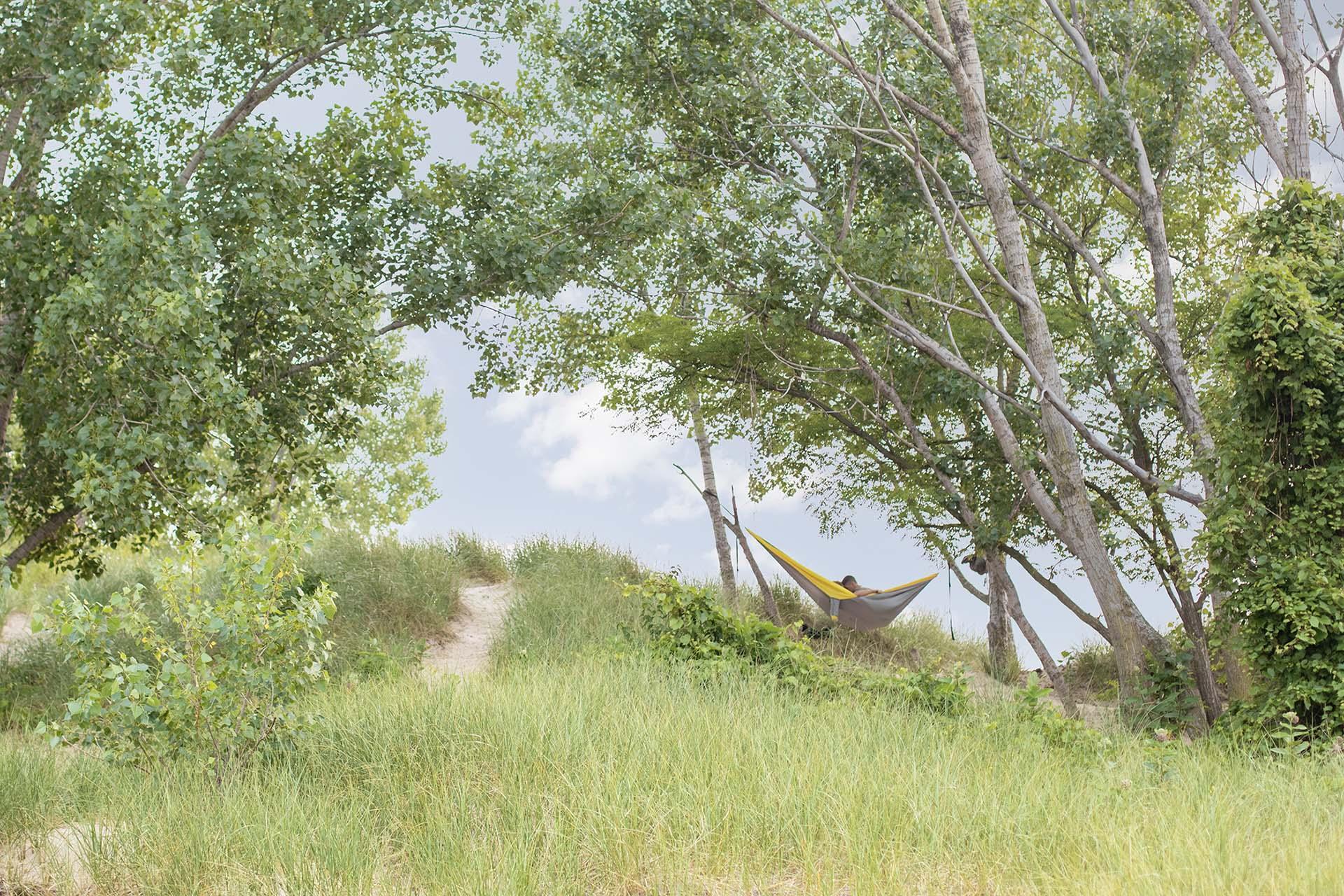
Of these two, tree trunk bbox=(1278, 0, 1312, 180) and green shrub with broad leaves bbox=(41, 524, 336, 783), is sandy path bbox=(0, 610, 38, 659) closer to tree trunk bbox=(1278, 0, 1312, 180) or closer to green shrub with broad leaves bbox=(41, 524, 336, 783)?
green shrub with broad leaves bbox=(41, 524, 336, 783)

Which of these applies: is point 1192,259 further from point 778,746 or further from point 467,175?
point 778,746

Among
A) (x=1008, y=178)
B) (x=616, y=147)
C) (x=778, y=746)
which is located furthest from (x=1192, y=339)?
(x=778, y=746)

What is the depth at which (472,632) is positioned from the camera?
9.86 metres

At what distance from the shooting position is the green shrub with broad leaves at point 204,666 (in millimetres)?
4445

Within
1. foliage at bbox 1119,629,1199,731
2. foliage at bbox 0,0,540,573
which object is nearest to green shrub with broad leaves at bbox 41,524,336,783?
foliage at bbox 0,0,540,573

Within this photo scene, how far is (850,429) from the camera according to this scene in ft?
37.5

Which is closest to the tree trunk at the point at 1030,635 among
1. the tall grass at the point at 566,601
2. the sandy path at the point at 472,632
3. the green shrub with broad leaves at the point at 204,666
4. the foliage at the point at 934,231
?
the foliage at the point at 934,231

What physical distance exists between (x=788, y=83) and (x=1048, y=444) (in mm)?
4161

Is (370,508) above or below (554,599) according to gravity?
above

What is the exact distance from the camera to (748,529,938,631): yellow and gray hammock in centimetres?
1061

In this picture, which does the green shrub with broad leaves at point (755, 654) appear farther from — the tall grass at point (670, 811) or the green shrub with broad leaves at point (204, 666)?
the green shrub with broad leaves at point (204, 666)

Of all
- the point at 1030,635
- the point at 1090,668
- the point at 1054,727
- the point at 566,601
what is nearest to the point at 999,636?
the point at 1090,668

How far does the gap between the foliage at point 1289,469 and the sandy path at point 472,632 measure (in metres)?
5.56

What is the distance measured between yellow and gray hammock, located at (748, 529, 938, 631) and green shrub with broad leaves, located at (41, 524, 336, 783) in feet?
21.7
